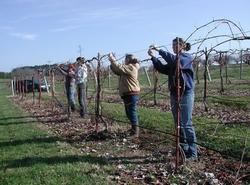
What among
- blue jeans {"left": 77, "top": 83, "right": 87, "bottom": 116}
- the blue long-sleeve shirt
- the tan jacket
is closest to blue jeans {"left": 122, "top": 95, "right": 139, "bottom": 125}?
the tan jacket

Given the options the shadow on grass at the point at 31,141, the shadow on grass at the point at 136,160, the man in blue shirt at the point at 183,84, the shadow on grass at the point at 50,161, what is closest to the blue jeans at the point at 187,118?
the man in blue shirt at the point at 183,84

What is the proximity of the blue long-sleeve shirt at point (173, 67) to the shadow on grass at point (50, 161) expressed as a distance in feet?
6.07

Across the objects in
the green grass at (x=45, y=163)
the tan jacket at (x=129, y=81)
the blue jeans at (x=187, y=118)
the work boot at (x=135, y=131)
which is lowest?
the green grass at (x=45, y=163)

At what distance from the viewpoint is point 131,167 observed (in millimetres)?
7930

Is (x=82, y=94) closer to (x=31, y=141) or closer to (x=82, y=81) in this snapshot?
(x=82, y=81)

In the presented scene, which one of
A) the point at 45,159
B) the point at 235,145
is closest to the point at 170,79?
the point at 235,145

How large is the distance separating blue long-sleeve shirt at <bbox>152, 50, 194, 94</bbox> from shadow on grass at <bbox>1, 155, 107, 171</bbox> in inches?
72.8

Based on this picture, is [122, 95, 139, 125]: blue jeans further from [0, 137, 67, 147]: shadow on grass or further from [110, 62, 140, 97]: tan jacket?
[0, 137, 67, 147]: shadow on grass

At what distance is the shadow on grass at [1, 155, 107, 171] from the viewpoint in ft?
27.4

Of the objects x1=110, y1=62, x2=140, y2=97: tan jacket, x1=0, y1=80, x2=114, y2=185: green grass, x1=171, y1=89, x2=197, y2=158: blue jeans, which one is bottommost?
x1=0, y1=80, x2=114, y2=185: green grass

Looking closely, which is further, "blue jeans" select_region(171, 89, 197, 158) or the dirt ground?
"blue jeans" select_region(171, 89, 197, 158)

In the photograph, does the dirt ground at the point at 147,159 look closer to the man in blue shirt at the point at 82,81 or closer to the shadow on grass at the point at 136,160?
the shadow on grass at the point at 136,160

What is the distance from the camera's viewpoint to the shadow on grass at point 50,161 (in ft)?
27.4

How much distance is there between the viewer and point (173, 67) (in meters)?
7.72
